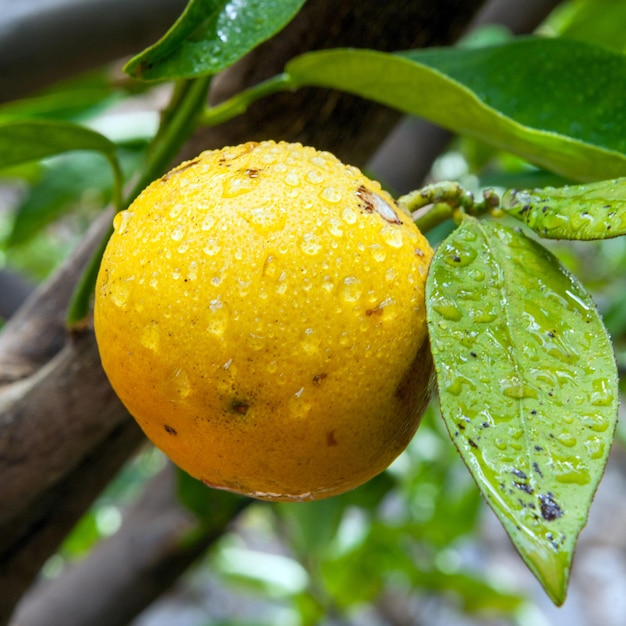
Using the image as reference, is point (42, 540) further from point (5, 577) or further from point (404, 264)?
point (404, 264)

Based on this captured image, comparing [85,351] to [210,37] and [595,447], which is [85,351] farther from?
[595,447]

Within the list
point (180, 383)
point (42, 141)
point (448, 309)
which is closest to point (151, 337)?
point (180, 383)

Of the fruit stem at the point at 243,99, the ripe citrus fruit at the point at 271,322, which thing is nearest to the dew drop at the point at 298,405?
the ripe citrus fruit at the point at 271,322

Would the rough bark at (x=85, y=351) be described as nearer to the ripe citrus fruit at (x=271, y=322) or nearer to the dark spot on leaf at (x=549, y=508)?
the ripe citrus fruit at (x=271, y=322)

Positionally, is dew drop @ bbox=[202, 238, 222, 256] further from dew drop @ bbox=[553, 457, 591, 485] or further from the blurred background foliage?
the blurred background foliage

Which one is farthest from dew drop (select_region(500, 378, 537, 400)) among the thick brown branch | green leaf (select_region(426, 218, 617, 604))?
the thick brown branch
